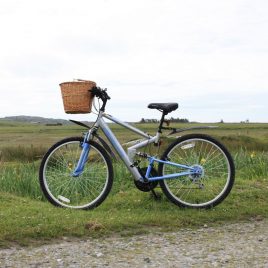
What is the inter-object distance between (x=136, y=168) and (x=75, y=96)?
1.17m

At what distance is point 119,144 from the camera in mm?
6684

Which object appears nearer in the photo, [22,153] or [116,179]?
[116,179]

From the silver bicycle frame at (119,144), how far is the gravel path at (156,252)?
48.9 inches

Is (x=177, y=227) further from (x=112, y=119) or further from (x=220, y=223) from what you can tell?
(x=112, y=119)

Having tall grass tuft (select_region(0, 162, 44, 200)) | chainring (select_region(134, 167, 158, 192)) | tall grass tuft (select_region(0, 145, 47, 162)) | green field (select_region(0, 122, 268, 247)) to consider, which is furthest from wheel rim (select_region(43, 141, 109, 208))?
tall grass tuft (select_region(0, 145, 47, 162))

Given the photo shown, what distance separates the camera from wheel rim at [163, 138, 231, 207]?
6586 millimetres

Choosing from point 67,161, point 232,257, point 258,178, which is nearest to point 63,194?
point 67,161

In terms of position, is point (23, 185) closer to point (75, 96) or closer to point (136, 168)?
point (136, 168)

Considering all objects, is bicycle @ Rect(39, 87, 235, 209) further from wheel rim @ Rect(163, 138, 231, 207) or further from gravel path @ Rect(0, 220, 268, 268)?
gravel path @ Rect(0, 220, 268, 268)

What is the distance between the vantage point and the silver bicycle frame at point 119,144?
21.5ft

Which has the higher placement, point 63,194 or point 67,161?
point 67,161

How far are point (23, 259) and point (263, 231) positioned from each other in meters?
2.58

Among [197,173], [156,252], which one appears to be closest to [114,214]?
[197,173]

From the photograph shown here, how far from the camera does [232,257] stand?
15.4ft
